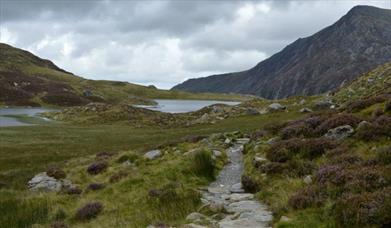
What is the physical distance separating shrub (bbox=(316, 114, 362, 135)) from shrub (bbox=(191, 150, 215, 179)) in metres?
6.20

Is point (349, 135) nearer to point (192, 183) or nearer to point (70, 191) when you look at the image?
point (192, 183)

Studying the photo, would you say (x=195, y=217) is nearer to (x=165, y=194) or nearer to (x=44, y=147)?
(x=165, y=194)

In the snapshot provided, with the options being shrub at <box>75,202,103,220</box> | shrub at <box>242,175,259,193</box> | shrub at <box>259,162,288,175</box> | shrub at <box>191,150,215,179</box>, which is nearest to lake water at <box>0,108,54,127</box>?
shrub at <box>191,150,215,179</box>

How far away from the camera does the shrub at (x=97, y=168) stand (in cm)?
2772

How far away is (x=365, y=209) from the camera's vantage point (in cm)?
1024

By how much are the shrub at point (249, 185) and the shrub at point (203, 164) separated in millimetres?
3592

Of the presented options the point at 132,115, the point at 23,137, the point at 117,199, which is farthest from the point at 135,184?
the point at 132,115

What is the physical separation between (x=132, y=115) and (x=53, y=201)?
64772 millimetres

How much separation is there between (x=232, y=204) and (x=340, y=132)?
873 centimetres

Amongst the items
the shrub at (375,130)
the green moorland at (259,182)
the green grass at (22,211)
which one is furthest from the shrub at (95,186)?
the shrub at (375,130)

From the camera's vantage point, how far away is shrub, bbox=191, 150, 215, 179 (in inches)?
859

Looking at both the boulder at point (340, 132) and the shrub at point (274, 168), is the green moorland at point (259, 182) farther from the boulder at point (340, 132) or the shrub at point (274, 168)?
the boulder at point (340, 132)

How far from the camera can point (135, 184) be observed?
21.8 meters

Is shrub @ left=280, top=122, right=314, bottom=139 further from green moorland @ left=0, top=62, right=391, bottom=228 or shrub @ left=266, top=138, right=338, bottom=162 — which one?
shrub @ left=266, top=138, right=338, bottom=162
